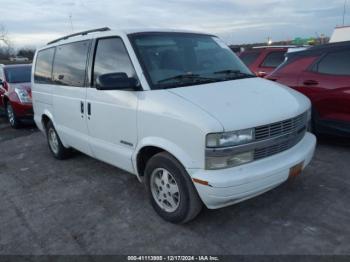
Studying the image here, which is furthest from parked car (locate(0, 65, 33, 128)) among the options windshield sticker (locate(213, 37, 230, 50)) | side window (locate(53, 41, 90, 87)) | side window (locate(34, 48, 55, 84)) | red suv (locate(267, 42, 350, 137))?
red suv (locate(267, 42, 350, 137))

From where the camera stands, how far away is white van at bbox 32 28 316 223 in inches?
120

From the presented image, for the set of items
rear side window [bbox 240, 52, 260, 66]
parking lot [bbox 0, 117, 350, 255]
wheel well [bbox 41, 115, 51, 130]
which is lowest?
parking lot [bbox 0, 117, 350, 255]

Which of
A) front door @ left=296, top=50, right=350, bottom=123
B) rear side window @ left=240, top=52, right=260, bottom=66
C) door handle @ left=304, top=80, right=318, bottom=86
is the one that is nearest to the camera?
front door @ left=296, top=50, right=350, bottom=123

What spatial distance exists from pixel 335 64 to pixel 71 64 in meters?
3.96

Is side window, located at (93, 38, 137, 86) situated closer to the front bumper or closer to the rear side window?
the front bumper

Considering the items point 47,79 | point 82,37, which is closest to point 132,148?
point 82,37

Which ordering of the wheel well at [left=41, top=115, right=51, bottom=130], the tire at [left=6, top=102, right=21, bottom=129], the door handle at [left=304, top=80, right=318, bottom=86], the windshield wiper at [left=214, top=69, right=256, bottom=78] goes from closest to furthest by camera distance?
1. the windshield wiper at [left=214, top=69, right=256, bottom=78]
2. the door handle at [left=304, top=80, right=318, bottom=86]
3. the wheel well at [left=41, top=115, right=51, bottom=130]
4. the tire at [left=6, top=102, right=21, bottom=129]

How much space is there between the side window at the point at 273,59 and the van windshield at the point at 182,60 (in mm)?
5386

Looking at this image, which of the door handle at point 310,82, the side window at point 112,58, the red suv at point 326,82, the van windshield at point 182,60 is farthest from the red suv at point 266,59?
the side window at point 112,58

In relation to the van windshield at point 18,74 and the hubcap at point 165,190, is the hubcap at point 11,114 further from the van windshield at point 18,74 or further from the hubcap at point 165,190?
the hubcap at point 165,190

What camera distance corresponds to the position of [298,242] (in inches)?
125

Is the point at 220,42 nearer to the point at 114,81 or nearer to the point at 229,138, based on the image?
the point at 114,81

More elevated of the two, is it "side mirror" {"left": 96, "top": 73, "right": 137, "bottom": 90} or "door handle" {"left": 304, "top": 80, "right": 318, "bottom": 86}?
"side mirror" {"left": 96, "top": 73, "right": 137, "bottom": 90}

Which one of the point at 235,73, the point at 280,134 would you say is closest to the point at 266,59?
the point at 235,73
